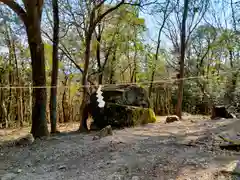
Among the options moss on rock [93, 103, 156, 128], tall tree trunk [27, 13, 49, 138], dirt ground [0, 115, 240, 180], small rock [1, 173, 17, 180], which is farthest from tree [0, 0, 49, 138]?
small rock [1, 173, 17, 180]

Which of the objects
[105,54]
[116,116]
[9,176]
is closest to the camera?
[9,176]

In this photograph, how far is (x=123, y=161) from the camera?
2402mm

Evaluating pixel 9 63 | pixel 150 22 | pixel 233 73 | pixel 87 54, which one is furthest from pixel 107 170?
pixel 150 22

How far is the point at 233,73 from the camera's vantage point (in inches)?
344

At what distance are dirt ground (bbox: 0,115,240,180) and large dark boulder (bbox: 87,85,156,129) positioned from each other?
1.75 m

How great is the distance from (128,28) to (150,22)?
287cm

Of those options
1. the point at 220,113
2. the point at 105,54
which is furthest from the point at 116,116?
the point at 105,54

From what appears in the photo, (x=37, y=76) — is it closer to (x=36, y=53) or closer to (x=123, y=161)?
(x=36, y=53)

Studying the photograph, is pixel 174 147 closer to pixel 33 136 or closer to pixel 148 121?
pixel 33 136

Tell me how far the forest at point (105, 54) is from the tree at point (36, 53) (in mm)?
16

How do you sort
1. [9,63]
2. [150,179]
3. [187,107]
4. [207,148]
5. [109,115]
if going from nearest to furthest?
[150,179] → [207,148] → [109,115] → [9,63] → [187,107]

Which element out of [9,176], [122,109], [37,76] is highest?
[37,76]

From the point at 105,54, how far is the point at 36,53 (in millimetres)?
3744

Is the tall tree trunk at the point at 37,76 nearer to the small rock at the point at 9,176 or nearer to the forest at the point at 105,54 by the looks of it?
the forest at the point at 105,54
